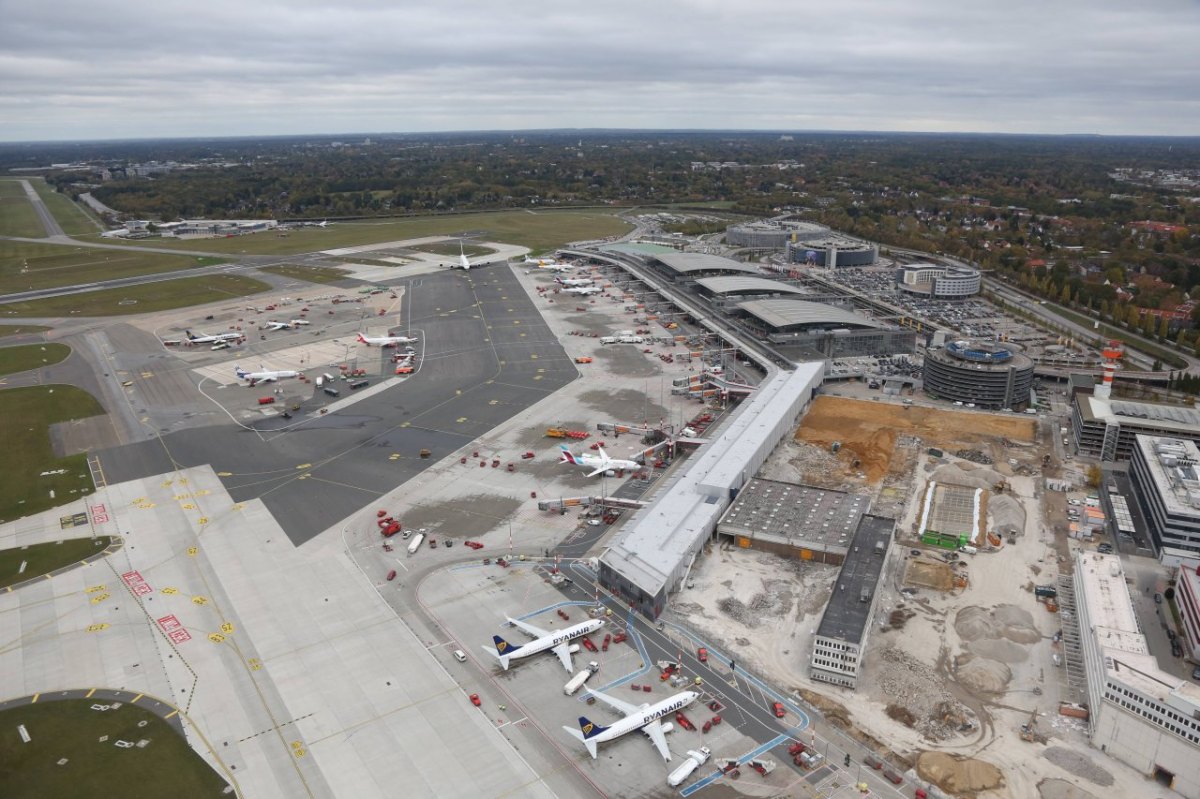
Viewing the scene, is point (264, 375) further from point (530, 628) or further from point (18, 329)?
point (530, 628)

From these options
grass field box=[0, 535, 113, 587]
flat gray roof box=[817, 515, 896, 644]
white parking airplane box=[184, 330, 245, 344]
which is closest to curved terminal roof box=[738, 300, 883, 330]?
flat gray roof box=[817, 515, 896, 644]

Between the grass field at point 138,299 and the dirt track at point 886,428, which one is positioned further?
the grass field at point 138,299

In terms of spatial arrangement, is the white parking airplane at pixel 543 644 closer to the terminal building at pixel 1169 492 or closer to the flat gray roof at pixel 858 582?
the flat gray roof at pixel 858 582

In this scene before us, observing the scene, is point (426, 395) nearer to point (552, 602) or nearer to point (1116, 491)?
point (552, 602)

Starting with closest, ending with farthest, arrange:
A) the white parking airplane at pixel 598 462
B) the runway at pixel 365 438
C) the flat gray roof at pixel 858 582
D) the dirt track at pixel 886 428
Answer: the flat gray roof at pixel 858 582, the runway at pixel 365 438, the white parking airplane at pixel 598 462, the dirt track at pixel 886 428

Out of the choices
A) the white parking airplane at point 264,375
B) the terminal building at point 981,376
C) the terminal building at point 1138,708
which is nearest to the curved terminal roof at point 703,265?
the terminal building at point 981,376

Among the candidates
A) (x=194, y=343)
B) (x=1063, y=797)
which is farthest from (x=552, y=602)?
(x=194, y=343)
